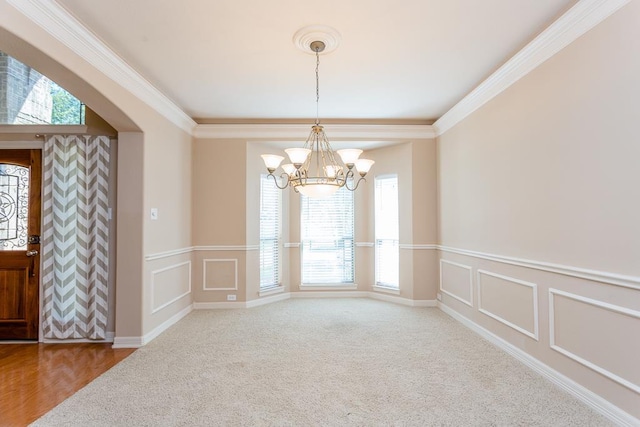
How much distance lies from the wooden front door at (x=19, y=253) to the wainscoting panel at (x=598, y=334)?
17.2ft

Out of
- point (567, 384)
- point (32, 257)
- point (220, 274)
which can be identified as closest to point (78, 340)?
point (32, 257)

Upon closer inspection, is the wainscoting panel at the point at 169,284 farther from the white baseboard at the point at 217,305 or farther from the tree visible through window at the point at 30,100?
the tree visible through window at the point at 30,100

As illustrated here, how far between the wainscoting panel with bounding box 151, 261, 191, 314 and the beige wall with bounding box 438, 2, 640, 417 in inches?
150

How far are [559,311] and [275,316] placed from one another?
3.30 metres

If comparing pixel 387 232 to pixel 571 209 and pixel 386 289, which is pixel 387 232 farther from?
pixel 571 209

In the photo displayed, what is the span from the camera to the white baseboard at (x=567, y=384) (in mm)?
2131

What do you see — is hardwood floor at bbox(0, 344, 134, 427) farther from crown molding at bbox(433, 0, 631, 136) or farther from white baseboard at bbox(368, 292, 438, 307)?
crown molding at bbox(433, 0, 631, 136)

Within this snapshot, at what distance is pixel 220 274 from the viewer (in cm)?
509

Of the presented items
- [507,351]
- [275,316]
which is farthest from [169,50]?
[507,351]

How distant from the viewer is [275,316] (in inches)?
183

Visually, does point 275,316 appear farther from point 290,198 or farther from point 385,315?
point 290,198

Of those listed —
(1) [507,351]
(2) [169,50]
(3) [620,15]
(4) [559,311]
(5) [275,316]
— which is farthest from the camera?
(5) [275,316]

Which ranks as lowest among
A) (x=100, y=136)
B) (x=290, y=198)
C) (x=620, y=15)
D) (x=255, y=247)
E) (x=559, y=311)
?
(x=559, y=311)

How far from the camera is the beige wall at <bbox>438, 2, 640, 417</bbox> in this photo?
2.10m
